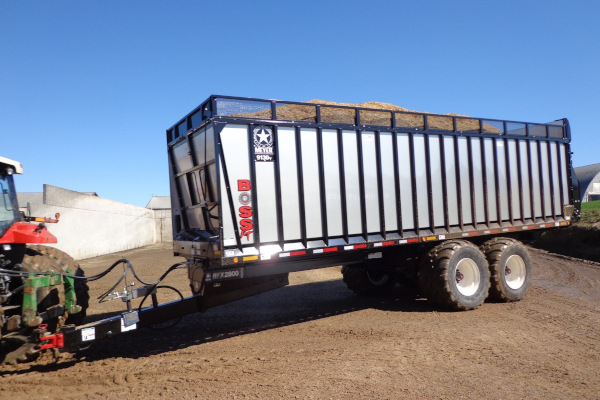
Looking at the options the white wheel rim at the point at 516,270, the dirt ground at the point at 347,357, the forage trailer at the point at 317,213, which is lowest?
the dirt ground at the point at 347,357

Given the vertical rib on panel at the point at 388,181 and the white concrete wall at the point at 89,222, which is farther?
the white concrete wall at the point at 89,222

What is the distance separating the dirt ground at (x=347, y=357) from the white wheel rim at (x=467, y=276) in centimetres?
50

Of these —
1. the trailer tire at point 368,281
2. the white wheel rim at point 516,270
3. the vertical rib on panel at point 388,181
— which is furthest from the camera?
the trailer tire at point 368,281

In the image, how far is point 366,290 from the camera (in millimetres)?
9211

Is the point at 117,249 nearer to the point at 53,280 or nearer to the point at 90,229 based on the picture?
the point at 90,229

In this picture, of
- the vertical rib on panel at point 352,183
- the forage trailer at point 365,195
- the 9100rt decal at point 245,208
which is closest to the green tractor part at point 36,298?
the forage trailer at point 365,195

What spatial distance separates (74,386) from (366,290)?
610 centimetres

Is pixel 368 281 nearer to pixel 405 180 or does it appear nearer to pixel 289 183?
pixel 405 180

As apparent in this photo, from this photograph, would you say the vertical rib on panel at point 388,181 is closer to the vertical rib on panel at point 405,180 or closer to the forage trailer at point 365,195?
the forage trailer at point 365,195

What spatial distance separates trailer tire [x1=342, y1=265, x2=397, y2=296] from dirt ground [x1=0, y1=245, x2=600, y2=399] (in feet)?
2.79

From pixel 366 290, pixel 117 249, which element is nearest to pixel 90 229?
pixel 117 249

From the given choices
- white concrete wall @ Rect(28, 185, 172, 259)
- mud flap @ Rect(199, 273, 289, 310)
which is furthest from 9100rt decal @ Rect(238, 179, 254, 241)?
white concrete wall @ Rect(28, 185, 172, 259)

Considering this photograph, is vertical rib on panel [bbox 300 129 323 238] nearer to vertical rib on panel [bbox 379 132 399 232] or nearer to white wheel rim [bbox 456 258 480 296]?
vertical rib on panel [bbox 379 132 399 232]

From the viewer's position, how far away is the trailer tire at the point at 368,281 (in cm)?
919
